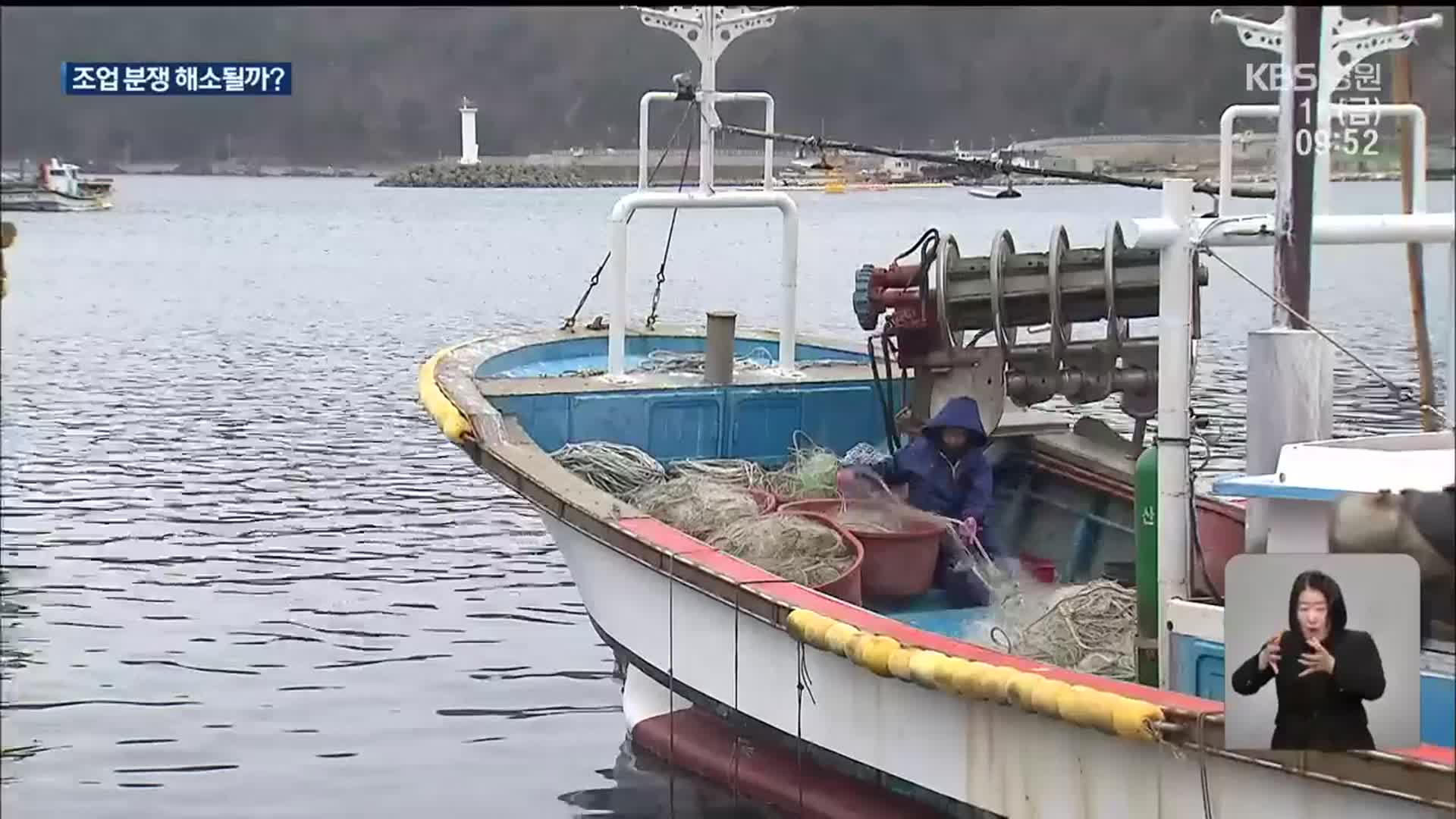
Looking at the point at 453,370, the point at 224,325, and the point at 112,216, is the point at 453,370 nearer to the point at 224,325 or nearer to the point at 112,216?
the point at 224,325

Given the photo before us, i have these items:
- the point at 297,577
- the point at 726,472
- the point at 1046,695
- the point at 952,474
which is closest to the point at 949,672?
→ the point at 1046,695

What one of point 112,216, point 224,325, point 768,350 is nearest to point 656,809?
point 768,350

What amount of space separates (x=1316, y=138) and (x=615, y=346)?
5581 millimetres

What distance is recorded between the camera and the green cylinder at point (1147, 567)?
636 cm

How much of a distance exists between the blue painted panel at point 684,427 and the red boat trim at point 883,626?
1881 mm

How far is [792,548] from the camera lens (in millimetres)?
8008

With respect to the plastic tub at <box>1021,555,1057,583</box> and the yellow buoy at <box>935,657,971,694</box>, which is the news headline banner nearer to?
the yellow buoy at <box>935,657,971,694</box>

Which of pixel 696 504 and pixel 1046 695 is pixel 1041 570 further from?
pixel 1046 695

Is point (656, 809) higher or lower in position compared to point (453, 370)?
lower

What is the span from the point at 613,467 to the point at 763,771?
1.87 m

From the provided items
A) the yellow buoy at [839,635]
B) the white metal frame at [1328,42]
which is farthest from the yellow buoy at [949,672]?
the white metal frame at [1328,42]

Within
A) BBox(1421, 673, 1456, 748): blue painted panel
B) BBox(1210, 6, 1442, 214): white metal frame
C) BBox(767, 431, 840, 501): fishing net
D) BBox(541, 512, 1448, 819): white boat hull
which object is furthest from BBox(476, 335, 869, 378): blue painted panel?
BBox(1421, 673, 1456, 748): blue painted panel

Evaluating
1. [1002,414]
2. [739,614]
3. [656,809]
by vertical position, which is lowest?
[656,809]

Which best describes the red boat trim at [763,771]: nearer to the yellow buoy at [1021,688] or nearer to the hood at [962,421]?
the yellow buoy at [1021,688]
